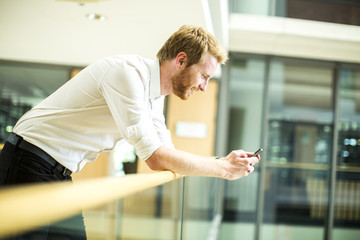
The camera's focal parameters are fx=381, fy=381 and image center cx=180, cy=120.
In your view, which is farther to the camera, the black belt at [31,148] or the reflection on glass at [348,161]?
the reflection on glass at [348,161]

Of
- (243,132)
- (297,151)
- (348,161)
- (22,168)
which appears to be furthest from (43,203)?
(348,161)

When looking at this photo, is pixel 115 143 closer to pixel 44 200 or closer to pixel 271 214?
pixel 44 200

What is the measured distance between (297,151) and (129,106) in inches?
180

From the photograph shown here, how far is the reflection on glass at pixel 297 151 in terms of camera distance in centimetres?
546

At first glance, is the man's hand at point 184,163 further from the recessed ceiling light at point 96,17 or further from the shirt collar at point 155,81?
the recessed ceiling light at point 96,17

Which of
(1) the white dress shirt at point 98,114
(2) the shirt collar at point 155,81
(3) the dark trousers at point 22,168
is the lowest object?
(3) the dark trousers at point 22,168

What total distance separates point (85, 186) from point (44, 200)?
0.13 m

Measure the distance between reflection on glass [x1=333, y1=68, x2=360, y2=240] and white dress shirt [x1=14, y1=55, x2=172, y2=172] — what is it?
15.4 ft

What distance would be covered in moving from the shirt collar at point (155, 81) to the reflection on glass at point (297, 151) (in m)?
4.07

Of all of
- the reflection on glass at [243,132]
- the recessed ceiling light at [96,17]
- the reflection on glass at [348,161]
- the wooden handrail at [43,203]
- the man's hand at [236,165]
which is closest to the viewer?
the wooden handrail at [43,203]

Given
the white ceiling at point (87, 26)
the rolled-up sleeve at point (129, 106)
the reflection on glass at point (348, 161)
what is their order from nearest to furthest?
the rolled-up sleeve at point (129, 106), the white ceiling at point (87, 26), the reflection on glass at point (348, 161)

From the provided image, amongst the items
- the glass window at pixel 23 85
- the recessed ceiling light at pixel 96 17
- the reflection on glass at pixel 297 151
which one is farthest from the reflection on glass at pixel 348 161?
the glass window at pixel 23 85

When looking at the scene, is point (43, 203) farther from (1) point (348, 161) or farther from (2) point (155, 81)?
(1) point (348, 161)

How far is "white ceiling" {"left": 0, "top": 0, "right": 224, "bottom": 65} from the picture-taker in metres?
3.35
